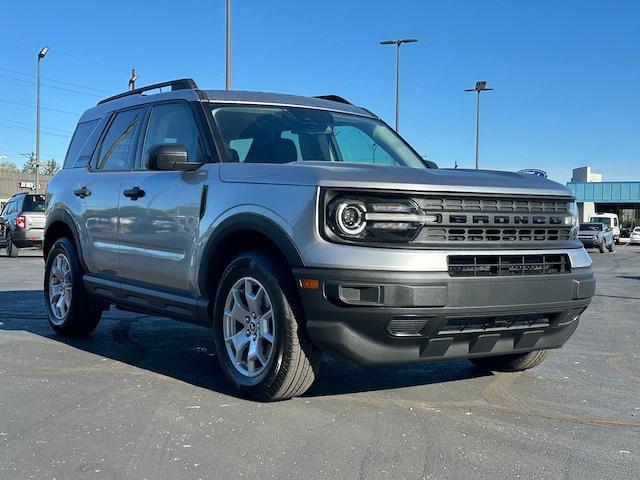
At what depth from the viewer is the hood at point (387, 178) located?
159 inches

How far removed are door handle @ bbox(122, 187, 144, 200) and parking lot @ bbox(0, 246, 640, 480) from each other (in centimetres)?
131

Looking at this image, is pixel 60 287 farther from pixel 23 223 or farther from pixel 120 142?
pixel 23 223

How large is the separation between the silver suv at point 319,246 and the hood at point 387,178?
0.04 feet

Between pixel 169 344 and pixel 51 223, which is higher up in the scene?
pixel 51 223

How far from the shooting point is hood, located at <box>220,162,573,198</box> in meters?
4.03

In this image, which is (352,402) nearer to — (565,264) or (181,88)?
(565,264)

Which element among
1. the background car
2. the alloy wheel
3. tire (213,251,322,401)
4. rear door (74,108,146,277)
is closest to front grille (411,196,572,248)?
tire (213,251,322,401)

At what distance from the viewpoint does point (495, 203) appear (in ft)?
14.2

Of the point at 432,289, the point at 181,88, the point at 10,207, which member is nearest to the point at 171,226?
the point at 181,88

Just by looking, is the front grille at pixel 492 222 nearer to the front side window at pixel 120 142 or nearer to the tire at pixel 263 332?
the tire at pixel 263 332

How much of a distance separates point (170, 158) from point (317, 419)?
2062 mm

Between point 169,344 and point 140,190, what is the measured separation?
5.22 ft

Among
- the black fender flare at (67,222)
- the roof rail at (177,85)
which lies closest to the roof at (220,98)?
the roof rail at (177,85)

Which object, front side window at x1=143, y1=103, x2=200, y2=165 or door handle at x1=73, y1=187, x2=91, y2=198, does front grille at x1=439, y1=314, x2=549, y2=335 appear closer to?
front side window at x1=143, y1=103, x2=200, y2=165
